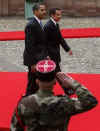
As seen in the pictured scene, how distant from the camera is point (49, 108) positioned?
6.89 feet

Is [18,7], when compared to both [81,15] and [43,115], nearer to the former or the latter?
[81,15]

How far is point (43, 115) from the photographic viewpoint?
6.89ft

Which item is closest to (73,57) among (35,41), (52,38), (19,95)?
(19,95)

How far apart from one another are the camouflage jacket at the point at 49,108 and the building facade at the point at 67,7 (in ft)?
50.8

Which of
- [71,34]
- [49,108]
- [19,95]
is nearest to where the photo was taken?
[49,108]

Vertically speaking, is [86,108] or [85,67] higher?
[86,108]

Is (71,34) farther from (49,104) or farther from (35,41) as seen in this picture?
(49,104)

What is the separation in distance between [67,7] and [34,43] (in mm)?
13736

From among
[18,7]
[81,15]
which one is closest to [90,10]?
[81,15]

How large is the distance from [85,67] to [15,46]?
3.43 metres

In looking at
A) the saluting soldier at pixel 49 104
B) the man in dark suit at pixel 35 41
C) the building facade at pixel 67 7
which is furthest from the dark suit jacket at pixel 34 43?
the building facade at pixel 67 7

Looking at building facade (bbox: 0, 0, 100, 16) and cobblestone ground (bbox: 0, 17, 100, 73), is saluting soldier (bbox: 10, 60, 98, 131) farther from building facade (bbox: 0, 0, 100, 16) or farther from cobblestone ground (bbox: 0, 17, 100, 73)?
building facade (bbox: 0, 0, 100, 16)

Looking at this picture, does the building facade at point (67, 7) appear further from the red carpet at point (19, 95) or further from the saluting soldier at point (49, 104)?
the saluting soldier at point (49, 104)

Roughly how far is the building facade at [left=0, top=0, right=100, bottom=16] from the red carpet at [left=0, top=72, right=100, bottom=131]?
11.5 metres
